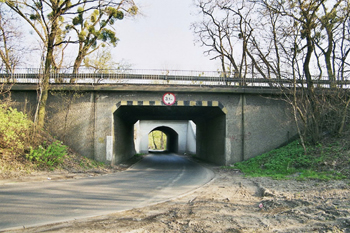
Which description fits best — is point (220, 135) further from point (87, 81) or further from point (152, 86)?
point (87, 81)

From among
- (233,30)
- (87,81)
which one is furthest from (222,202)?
(233,30)

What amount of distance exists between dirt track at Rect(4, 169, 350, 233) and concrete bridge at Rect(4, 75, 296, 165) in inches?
333

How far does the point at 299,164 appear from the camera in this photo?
460 inches

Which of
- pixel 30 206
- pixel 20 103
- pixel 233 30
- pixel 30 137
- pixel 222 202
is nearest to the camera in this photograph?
pixel 30 206

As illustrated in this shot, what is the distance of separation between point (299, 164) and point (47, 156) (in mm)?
10567

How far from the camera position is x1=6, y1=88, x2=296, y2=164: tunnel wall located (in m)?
15.0

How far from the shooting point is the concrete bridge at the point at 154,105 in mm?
14961

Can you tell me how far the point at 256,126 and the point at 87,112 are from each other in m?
9.49

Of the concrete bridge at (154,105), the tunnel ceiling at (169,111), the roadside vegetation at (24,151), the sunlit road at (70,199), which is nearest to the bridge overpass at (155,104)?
the concrete bridge at (154,105)

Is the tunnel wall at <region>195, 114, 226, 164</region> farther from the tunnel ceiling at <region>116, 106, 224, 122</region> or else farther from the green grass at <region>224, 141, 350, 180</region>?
the green grass at <region>224, 141, 350, 180</region>

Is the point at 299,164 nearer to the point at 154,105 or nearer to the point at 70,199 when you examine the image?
the point at 154,105

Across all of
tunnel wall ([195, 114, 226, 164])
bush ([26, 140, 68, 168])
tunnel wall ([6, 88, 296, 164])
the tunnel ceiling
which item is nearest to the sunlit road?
bush ([26, 140, 68, 168])

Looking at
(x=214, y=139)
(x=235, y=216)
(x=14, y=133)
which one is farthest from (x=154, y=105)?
(x=235, y=216)

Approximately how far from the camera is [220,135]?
1702cm
